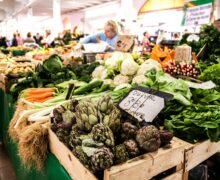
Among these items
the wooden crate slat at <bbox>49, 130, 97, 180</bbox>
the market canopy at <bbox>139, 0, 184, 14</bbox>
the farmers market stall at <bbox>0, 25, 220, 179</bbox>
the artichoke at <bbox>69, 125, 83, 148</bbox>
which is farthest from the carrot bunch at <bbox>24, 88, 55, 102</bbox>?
the market canopy at <bbox>139, 0, 184, 14</bbox>

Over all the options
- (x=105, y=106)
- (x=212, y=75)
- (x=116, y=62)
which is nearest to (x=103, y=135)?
(x=105, y=106)

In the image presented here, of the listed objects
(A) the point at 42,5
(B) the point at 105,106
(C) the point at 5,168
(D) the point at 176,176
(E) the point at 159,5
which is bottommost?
(C) the point at 5,168

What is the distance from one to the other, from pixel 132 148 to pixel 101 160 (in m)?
0.19

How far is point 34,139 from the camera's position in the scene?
162cm

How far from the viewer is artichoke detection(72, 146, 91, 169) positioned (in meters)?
1.14

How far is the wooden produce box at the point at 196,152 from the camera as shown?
1.36 m

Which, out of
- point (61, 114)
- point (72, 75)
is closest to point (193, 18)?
point (72, 75)

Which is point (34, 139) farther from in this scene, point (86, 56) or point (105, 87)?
point (86, 56)

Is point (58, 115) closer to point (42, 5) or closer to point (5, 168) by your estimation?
point (5, 168)

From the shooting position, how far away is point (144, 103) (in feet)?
4.92

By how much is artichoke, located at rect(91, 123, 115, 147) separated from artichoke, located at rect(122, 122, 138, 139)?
3.9 inches

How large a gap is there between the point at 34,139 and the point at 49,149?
0.44ft

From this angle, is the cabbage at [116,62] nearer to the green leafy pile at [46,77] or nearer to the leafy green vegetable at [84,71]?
the leafy green vegetable at [84,71]

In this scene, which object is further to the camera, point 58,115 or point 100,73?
point 100,73
